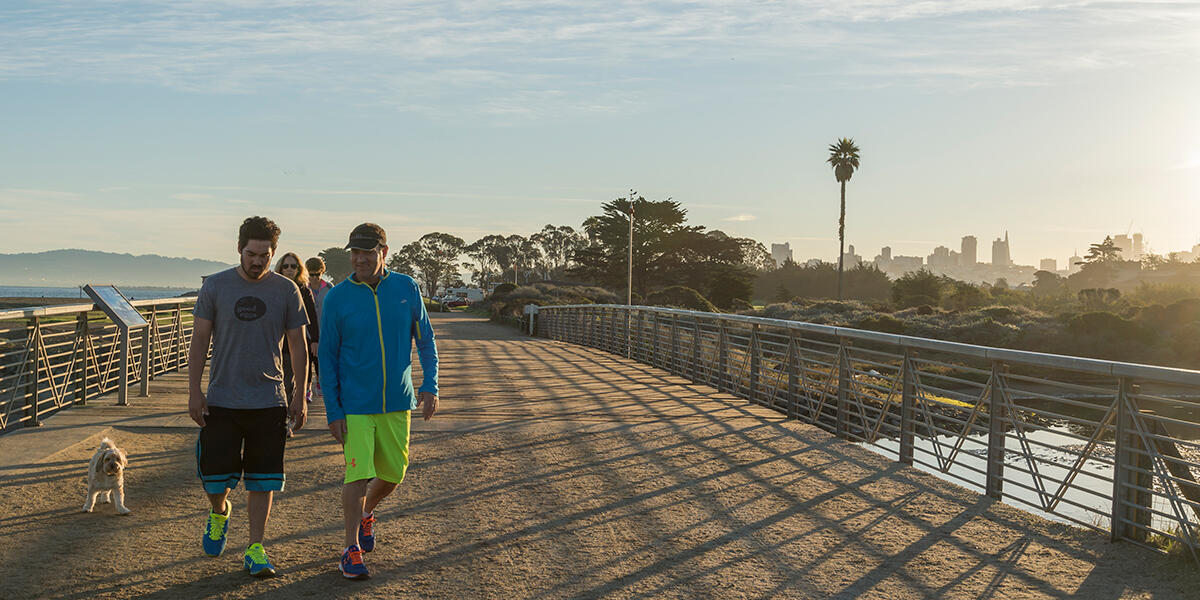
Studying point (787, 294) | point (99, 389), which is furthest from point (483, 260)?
point (99, 389)

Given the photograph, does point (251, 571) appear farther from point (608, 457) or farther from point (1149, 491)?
point (1149, 491)

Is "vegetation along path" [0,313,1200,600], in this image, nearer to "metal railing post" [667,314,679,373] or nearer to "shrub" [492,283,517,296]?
"metal railing post" [667,314,679,373]

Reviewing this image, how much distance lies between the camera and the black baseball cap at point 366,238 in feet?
14.1

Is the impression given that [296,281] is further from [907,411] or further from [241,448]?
[907,411]

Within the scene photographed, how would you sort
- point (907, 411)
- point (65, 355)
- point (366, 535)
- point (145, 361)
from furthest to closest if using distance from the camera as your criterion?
1. point (65, 355)
2. point (145, 361)
3. point (907, 411)
4. point (366, 535)

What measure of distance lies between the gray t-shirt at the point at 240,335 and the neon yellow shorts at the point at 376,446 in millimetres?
447

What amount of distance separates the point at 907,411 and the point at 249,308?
5.37 m

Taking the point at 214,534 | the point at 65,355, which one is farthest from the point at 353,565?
the point at 65,355

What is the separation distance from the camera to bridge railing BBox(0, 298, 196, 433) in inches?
320

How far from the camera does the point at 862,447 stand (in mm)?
8250

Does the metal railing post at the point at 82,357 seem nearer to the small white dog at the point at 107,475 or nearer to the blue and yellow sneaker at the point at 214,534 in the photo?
the small white dog at the point at 107,475

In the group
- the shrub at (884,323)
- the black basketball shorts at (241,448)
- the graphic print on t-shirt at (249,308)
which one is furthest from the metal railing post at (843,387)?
the shrub at (884,323)

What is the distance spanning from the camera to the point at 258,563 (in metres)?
4.18

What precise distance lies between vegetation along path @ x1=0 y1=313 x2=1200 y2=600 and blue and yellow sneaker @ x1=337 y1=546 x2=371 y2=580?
0.06 metres
